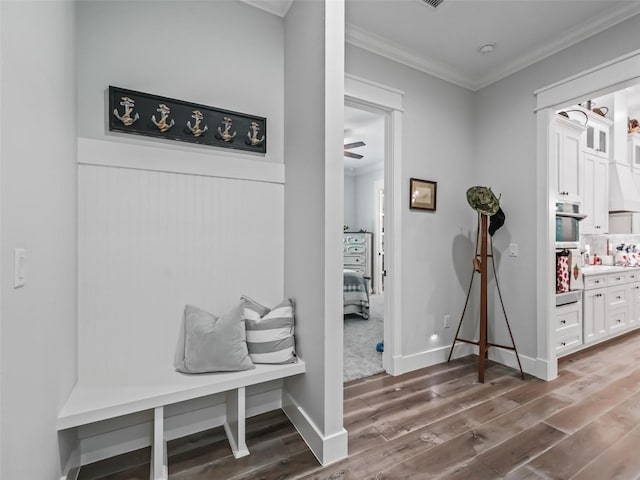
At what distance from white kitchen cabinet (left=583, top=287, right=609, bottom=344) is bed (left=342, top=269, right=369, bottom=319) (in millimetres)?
2585

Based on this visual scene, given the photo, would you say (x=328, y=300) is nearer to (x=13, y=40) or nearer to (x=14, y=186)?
(x=14, y=186)

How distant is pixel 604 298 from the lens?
3.58m

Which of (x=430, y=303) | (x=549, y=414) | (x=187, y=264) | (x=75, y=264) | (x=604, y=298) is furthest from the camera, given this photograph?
(x=604, y=298)

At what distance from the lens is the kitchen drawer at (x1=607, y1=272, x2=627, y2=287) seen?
362 centimetres

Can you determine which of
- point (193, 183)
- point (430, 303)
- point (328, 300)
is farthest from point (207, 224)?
point (430, 303)

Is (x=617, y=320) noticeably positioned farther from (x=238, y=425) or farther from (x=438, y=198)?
(x=238, y=425)

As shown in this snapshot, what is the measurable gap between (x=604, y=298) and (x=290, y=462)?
398cm

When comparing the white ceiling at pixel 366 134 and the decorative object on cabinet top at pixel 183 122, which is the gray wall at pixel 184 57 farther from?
the white ceiling at pixel 366 134

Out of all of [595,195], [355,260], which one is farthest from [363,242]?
[595,195]

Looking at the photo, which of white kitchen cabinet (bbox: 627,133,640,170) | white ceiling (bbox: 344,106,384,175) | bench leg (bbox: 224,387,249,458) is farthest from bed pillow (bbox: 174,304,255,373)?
white kitchen cabinet (bbox: 627,133,640,170)

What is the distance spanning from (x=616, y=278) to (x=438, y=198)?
2.66 meters

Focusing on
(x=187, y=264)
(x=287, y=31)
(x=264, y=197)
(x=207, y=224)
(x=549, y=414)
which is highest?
(x=287, y=31)

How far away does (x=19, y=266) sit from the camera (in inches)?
38.4

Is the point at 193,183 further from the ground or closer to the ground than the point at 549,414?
further from the ground
